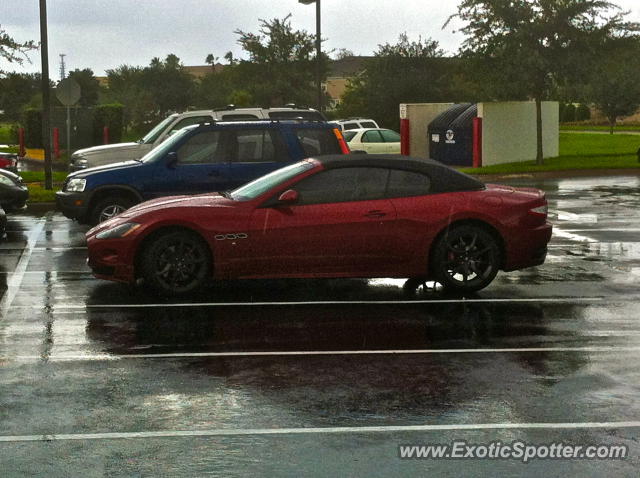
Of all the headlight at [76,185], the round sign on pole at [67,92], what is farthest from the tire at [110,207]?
the round sign on pole at [67,92]

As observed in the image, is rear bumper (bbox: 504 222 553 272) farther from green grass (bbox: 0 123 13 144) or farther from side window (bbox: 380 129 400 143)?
green grass (bbox: 0 123 13 144)

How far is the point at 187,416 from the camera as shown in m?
7.32

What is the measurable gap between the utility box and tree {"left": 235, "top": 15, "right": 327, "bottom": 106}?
24.0m

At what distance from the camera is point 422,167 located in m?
12.3

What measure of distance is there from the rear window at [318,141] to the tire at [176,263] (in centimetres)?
527

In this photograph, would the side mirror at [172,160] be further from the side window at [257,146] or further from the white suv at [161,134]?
the white suv at [161,134]

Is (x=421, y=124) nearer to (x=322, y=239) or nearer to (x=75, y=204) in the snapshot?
(x=75, y=204)

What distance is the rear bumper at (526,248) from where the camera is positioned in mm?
12328

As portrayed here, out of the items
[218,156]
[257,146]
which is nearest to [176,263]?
[218,156]

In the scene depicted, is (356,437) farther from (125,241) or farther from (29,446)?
(125,241)

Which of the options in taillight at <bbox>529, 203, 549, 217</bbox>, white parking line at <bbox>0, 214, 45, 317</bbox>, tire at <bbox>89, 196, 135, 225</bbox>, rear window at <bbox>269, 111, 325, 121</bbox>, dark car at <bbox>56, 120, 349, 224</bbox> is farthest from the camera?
rear window at <bbox>269, 111, 325, 121</bbox>

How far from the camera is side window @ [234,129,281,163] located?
55.9 feet

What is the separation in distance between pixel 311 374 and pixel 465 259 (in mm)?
4095

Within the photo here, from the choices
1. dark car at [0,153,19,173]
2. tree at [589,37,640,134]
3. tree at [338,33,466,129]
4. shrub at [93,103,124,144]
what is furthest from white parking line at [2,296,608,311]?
tree at [589,37,640,134]
